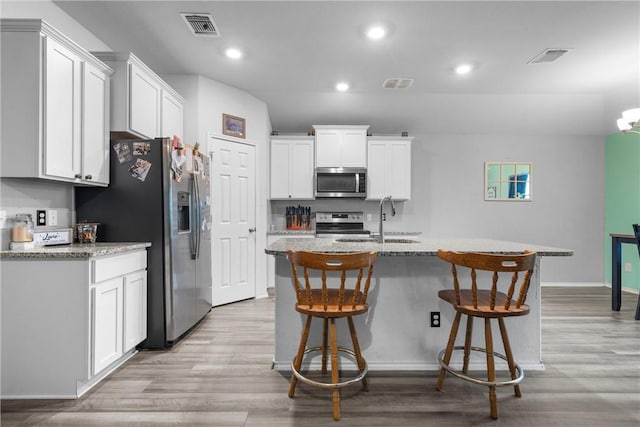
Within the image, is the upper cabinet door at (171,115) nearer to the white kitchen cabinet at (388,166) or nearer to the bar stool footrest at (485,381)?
the white kitchen cabinet at (388,166)

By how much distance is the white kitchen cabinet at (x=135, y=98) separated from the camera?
2.75 m

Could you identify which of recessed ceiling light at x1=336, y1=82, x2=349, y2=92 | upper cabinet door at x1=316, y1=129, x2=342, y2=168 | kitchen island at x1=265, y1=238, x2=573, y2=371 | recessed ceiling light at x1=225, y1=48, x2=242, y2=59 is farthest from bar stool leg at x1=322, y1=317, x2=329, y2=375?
upper cabinet door at x1=316, y1=129, x2=342, y2=168

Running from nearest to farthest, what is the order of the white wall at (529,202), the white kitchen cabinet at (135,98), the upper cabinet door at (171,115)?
the white kitchen cabinet at (135,98), the upper cabinet door at (171,115), the white wall at (529,202)

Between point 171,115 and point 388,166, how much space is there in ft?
9.74

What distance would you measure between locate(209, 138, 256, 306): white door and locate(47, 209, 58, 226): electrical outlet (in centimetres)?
163

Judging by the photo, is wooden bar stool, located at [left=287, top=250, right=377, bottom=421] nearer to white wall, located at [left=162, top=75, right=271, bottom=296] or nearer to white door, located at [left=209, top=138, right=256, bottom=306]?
white door, located at [left=209, top=138, right=256, bottom=306]

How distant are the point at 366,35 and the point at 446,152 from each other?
2.98m

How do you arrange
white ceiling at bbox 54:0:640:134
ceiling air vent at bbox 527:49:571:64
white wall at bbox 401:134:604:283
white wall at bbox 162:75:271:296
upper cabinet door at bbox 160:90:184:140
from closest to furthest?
white ceiling at bbox 54:0:640:134, ceiling air vent at bbox 527:49:571:64, upper cabinet door at bbox 160:90:184:140, white wall at bbox 162:75:271:296, white wall at bbox 401:134:604:283

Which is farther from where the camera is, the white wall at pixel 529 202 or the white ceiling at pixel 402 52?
the white wall at pixel 529 202

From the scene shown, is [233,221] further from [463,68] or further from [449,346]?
[463,68]

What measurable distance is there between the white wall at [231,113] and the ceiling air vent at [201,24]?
39.5 inches

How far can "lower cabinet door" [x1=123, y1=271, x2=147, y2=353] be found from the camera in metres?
2.42

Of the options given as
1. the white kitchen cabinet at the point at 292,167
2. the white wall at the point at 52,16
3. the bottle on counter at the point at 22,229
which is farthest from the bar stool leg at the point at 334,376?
the white kitchen cabinet at the point at 292,167

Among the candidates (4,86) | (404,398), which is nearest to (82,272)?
(4,86)
